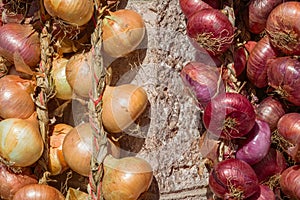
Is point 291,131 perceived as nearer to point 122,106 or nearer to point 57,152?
point 122,106

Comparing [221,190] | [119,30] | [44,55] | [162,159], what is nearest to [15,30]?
[44,55]

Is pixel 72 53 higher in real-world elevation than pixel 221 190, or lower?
higher

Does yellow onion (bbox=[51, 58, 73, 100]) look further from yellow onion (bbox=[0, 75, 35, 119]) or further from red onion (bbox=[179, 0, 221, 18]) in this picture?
red onion (bbox=[179, 0, 221, 18])

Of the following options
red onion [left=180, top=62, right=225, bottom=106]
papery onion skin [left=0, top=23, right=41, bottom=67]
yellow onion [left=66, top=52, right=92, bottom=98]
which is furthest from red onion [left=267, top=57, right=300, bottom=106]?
papery onion skin [left=0, top=23, right=41, bottom=67]

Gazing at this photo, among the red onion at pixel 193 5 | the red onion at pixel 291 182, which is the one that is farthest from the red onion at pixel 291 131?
the red onion at pixel 193 5

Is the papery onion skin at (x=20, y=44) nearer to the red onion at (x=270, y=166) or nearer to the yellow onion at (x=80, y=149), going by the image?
the yellow onion at (x=80, y=149)

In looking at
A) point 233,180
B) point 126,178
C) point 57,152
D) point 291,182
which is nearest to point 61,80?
point 57,152

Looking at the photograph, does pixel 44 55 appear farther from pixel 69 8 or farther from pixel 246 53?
pixel 246 53
